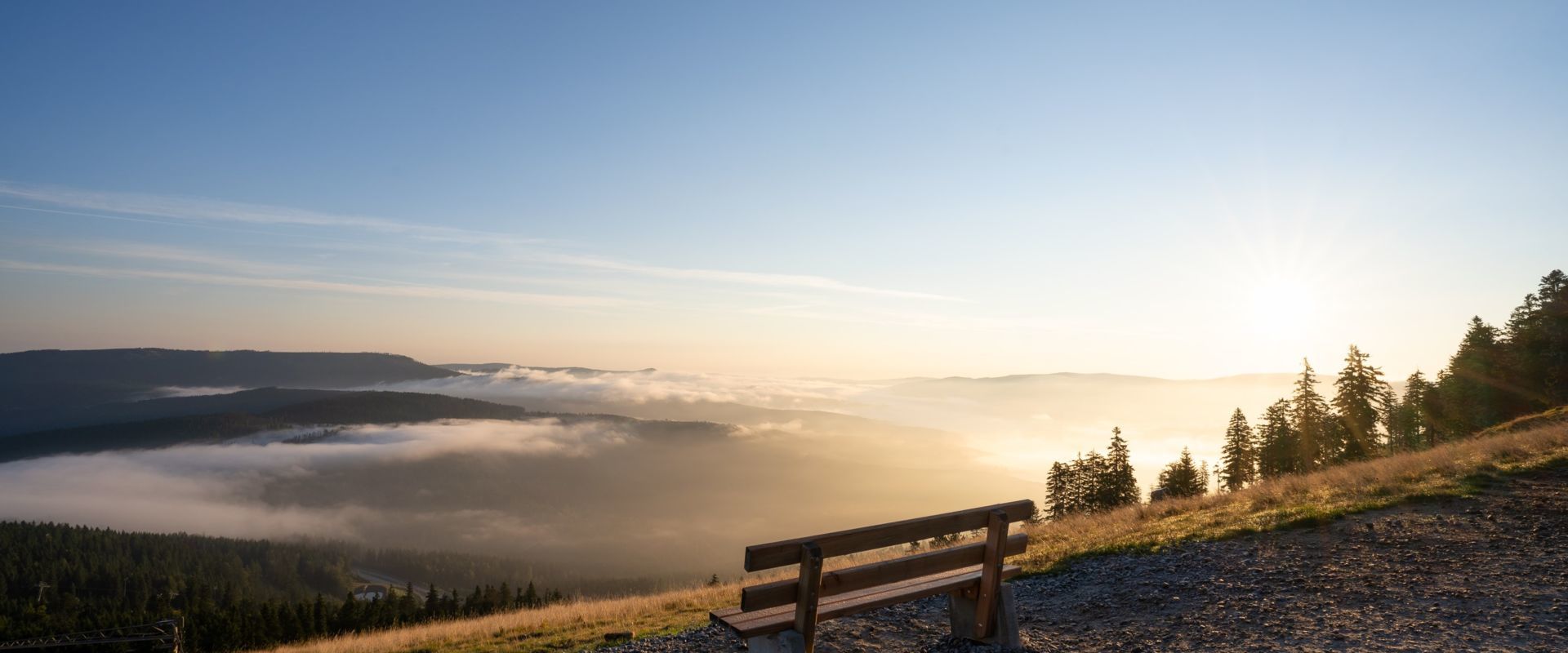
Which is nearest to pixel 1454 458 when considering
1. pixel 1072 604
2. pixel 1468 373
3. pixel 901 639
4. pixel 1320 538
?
pixel 1320 538

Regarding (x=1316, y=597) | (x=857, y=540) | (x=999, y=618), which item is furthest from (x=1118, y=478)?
(x=857, y=540)

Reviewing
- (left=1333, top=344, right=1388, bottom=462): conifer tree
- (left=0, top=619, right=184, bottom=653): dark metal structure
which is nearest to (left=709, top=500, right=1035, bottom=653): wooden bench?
(left=0, top=619, right=184, bottom=653): dark metal structure

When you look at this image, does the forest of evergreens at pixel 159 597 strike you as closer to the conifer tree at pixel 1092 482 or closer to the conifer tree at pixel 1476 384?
the conifer tree at pixel 1092 482

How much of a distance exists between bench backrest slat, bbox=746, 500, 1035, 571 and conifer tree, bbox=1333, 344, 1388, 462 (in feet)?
159

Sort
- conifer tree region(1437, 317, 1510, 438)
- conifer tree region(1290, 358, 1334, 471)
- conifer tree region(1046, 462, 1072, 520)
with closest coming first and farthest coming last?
conifer tree region(1437, 317, 1510, 438) → conifer tree region(1290, 358, 1334, 471) → conifer tree region(1046, 462, 1072, 520)

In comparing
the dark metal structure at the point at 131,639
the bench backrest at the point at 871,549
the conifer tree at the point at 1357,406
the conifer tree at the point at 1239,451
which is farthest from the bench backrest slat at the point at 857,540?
the conifer tree at the point at 1239,451

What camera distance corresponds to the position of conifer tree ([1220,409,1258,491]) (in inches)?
2218

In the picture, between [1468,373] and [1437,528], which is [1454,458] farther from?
[1468,373]

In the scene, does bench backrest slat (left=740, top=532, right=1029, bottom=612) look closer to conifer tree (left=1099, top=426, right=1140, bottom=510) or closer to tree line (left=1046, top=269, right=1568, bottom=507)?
tree line (left=1046, top=269, right=1568, bottom=507)

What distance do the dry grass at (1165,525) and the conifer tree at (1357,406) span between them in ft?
99.3

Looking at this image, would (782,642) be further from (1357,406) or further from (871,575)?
(1357,406)

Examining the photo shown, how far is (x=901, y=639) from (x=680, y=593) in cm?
941

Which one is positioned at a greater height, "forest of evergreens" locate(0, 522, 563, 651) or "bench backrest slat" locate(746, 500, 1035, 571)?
"bench backrest slat" locate(746, 500, 1035, 571)

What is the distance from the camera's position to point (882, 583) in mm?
6891
